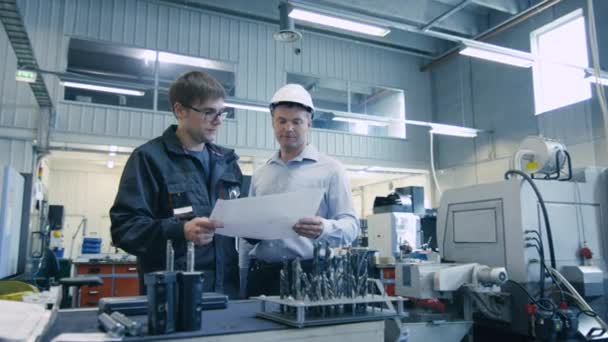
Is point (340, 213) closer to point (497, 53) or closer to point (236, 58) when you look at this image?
point (497, 53)

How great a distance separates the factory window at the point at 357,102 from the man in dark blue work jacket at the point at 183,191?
636 centimetres

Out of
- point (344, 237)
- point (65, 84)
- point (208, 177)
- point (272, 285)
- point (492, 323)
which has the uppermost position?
point (65, 84)

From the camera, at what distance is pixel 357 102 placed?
32.1 feet

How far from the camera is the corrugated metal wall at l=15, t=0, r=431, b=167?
6734mm

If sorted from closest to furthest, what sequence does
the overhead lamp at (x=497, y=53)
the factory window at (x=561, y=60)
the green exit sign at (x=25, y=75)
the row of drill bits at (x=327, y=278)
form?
1. the row of drill bits at (x=327, y=278)
2. the overhead lamp at (x=497, y=53)
3. the green exit sign at (x=25, y=75)
4. the factory window at (x=561, y=60)

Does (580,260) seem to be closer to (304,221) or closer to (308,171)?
(308,171)

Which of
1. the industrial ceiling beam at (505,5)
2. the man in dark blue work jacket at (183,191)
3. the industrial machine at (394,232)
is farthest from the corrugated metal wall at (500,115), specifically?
the man in dark blue work jacket at (183,191)

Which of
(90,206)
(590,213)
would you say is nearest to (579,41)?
(590,213)

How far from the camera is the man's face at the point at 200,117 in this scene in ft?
4.64

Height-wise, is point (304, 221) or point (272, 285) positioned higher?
point (304, 221)

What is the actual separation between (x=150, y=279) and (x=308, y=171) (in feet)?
2.81

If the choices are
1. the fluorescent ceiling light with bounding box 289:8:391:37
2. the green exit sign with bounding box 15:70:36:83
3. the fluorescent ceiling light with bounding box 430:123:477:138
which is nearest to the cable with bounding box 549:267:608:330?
the fluorescent ceiling light with bounding box 289:8:391:37

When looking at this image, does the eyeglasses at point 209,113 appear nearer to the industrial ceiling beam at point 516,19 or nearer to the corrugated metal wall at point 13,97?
the corrugated metal wall at point 13,97

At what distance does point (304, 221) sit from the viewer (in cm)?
118
